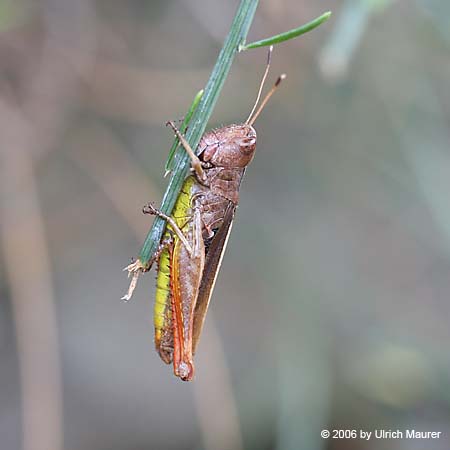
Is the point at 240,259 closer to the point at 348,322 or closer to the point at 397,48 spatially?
the point at 348,322

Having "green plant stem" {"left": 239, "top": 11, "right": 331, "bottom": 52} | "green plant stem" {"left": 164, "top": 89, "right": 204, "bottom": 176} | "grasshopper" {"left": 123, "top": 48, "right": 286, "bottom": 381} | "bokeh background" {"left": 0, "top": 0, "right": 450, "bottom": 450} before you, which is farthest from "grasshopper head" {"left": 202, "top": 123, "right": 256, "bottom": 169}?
"bokeh background" {"left": 0, "top": 0, "right": 450, "bottom": 450}

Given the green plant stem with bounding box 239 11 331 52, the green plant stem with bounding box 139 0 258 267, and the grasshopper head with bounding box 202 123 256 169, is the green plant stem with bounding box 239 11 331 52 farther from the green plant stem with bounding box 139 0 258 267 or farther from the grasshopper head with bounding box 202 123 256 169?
the grasshopper head with bounding box 202 123 256 169

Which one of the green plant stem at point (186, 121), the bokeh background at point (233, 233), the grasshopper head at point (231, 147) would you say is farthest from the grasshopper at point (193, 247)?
the bokeh background at point (233, 233)

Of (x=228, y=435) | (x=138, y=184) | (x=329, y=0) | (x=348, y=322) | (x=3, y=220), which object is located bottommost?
(x=228, y=435)

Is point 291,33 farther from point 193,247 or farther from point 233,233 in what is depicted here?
point 233,233

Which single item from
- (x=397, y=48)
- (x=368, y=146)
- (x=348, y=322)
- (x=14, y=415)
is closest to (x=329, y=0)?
(x=397, y=48)

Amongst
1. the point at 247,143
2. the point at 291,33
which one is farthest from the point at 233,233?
the point at 291,33

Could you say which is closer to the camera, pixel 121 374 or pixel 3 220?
pixel 3 220
